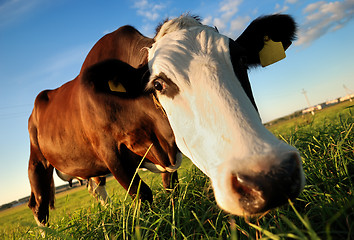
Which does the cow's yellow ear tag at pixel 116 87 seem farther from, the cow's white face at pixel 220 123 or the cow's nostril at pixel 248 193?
the cow's nostril at pixel 248 193

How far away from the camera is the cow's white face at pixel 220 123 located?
1.29 m

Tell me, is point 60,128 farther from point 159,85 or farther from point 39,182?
point 159,85

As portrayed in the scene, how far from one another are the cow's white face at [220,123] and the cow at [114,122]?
0.48 meters

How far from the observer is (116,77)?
9.44ft

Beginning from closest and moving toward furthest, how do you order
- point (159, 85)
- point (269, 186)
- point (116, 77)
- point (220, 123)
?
point (269, 186)
point (220, 123)
point (159, 85)
point (116, 77)

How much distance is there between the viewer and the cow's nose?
1.24 m

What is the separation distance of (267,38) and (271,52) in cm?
21

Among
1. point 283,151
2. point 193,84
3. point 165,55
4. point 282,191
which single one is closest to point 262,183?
point 282,191

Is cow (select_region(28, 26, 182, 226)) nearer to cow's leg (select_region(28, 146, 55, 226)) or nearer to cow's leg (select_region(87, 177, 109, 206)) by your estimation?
cow's leg (select_region(28, 146, 55, 226))

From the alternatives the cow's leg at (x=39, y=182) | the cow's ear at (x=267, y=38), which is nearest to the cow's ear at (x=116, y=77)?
the cow's ear at (x=267, y=38)

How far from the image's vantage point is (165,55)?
2385mm

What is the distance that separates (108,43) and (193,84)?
7.69ft

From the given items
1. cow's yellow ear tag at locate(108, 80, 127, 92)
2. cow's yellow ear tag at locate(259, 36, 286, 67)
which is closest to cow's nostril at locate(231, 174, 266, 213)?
A: cow's yellow ear tag at locate(108, 80, 127, 92)

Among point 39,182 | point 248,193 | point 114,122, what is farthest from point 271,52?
point 39,182
